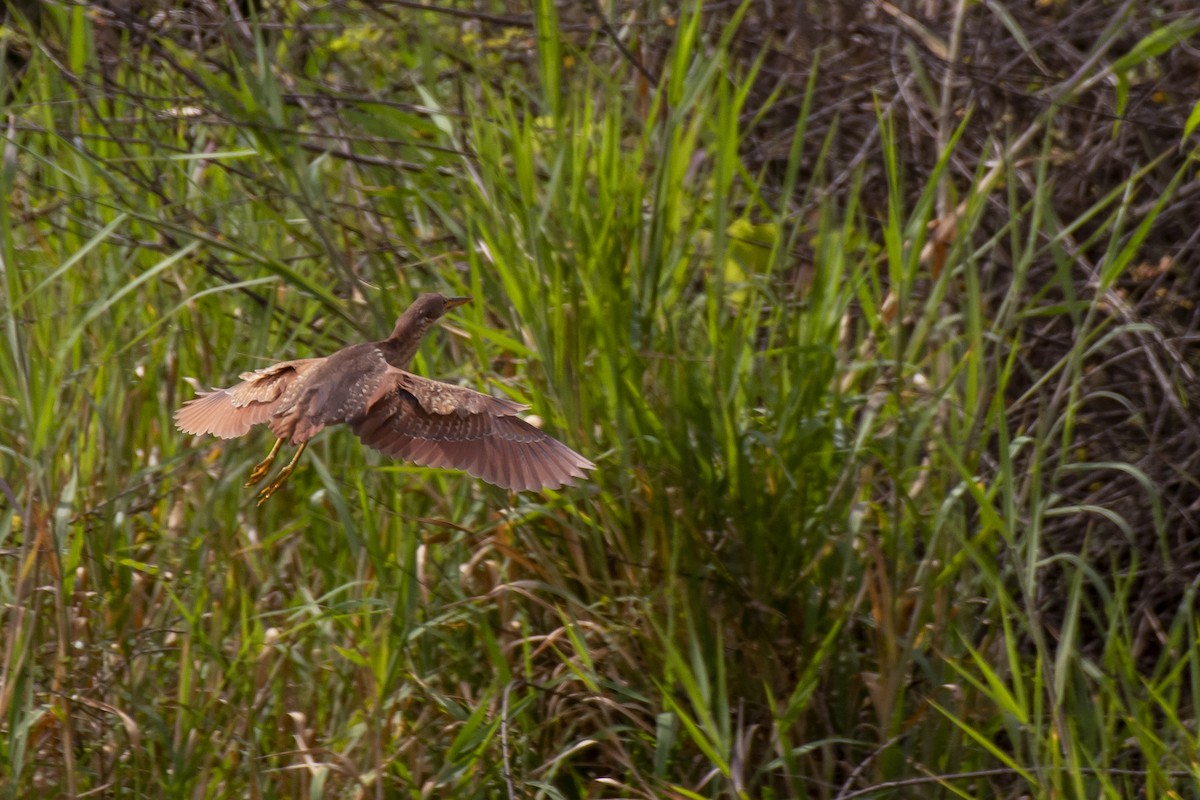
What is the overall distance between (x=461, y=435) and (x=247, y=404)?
19.2 inches

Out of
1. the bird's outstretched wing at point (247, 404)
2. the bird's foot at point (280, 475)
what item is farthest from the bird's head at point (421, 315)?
the bird's foot at point (280, 475)

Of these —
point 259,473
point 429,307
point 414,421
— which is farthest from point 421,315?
point 259,473

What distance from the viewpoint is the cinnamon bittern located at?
2.55 metres

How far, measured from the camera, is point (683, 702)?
2.87 meters

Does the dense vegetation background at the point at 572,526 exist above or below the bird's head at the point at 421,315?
below

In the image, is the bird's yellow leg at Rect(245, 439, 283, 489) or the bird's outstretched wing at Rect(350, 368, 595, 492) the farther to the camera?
the bird's yellow leg at Rect(245, 439, 283, 489)

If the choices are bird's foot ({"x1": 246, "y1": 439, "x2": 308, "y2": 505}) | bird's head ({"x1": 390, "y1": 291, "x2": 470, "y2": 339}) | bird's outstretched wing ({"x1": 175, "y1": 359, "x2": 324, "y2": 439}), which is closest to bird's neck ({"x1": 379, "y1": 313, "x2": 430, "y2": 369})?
bird's head ({"x1": 390, "y1": 291, "x2": 470, "y2": 339})

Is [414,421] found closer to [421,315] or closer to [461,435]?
[461,435]

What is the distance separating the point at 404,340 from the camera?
288 centimetres

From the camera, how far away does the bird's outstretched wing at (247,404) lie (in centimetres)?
282

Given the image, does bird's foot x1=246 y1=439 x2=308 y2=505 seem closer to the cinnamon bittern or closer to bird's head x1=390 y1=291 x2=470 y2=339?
the cinnamon bittern

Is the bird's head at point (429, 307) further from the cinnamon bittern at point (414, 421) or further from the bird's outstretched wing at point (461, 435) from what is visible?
the bird's outstretched wing at point (461, 435)

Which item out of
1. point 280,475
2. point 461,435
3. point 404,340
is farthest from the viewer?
point 404,340

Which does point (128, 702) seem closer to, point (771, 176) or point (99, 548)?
point (99, 548)
